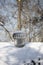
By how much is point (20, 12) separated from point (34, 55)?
8.44 m

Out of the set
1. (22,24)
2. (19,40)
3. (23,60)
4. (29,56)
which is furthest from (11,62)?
(22,24)

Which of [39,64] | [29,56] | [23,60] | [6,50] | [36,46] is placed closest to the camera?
[39,64]

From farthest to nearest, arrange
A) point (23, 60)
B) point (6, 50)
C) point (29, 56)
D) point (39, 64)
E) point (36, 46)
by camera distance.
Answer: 1. point (36, 46)
2. point (6, 50)
3. point (29, 56)
4. point (23, 60)
5. point (39, 64)

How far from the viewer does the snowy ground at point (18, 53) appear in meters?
3.05

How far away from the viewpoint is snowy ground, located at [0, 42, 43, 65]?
120 inches

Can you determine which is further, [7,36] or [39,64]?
[7,36]

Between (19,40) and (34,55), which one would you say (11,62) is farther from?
(19,40)

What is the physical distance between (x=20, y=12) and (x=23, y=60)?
8700 millimetres

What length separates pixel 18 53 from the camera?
342 cm

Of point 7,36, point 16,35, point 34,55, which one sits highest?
point 16,35

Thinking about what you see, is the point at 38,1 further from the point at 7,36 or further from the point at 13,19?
the point at 7,36

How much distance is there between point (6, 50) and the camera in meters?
3.57

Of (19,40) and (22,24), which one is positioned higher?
(19,40)

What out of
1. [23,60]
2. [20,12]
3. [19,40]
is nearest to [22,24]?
[20,12]
